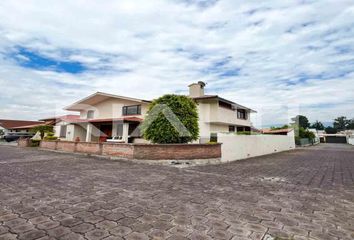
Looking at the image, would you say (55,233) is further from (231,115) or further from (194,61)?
(231,115)

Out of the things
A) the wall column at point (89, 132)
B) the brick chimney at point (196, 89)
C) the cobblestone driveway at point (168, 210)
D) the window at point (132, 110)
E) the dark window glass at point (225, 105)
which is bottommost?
the cobblestone driveway at point (168, 210)

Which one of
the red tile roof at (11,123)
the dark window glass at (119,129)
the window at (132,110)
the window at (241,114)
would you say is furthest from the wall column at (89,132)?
the red tile roof at (11,123)

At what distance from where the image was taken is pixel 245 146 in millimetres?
15727

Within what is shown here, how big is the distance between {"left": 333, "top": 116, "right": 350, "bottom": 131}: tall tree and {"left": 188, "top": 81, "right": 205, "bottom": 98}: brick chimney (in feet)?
368

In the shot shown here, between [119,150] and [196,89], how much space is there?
41.4 feet

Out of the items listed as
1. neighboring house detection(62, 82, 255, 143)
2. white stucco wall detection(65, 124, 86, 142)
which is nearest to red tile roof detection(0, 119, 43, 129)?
white stucco wall detection(65, 124, 86, 142)

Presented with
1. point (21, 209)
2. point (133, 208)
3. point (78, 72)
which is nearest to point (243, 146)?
point (133, 208)

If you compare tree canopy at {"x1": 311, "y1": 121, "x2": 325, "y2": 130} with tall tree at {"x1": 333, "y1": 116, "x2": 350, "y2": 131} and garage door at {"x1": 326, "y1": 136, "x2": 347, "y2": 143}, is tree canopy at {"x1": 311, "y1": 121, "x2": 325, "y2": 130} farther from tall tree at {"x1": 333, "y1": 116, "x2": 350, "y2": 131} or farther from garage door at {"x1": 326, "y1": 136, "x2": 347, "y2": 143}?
garage door at {"x1": 326, "y1": 136, "x2": 347, "y2": 143}

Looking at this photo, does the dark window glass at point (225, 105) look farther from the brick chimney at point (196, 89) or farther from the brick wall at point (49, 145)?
the brick wall at point (49, 145)

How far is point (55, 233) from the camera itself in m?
2.97

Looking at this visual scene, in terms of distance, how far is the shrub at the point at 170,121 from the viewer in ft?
40.0

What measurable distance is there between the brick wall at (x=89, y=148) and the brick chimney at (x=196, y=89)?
1182 centimetres

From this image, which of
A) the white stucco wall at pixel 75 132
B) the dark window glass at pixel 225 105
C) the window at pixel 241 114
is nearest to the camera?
the dark window glass at pixel 225 105

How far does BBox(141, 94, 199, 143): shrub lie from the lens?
12.2 meters
